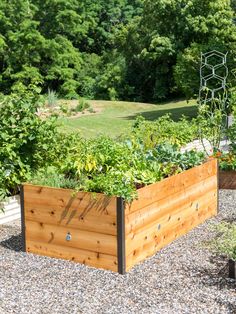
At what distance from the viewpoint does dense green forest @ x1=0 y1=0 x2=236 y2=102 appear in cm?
2470

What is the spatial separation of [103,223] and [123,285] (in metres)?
0.56

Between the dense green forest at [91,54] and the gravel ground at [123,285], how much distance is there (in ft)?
64.1

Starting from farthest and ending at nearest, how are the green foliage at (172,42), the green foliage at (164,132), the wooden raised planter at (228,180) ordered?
the green foliage at (172,42) → the green foliage at (164,132) → the wooden raised planter at (228,180)

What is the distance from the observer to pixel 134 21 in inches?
1141

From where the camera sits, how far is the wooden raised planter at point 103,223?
431 centimetres

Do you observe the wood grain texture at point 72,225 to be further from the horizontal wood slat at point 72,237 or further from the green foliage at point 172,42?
the green foliage at point 172,42

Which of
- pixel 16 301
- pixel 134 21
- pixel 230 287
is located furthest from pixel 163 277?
pixel 134 21

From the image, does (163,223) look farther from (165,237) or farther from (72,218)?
(72,218)

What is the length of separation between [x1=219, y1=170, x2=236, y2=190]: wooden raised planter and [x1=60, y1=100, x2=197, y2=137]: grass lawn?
5503 mm

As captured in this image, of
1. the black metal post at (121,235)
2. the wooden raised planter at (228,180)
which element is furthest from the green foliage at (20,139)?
the wooden raised planter at (228,180)

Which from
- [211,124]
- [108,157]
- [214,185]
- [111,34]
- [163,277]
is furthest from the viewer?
[111,34]

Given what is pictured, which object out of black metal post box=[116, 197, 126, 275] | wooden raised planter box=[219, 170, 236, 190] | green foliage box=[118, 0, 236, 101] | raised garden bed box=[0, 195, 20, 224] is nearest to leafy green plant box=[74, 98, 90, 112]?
green foliage box=[118, 0, 236, 101]

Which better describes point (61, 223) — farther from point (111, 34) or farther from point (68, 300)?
point (111, 34)

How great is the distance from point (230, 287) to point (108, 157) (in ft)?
5.93
